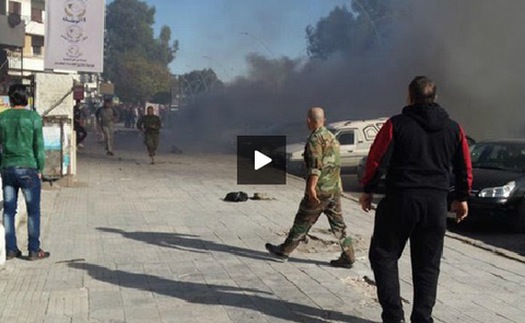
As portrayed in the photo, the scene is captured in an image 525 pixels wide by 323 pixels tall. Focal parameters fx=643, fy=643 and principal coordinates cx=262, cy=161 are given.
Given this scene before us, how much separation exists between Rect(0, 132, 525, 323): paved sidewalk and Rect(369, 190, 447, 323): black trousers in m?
0.57

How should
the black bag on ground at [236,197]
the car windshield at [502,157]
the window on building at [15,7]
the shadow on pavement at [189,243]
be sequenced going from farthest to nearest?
the window on building at [15,7]
the black bag on ground at [236,197]
the car windshield at [502,157]
the shadow on pavement at [189,243]

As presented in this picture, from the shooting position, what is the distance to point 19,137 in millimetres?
6188

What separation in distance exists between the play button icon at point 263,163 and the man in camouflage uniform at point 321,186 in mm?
7797

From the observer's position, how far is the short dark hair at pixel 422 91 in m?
4.25

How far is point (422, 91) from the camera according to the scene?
425cm

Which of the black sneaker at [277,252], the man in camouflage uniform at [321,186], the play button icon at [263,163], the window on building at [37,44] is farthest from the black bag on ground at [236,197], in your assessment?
the window on building at [37,44]

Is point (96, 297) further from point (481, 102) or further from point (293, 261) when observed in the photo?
point (481, 102)

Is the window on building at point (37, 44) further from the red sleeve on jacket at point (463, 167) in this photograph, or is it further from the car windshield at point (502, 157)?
the red sleeve on jacket at point (463, 167)

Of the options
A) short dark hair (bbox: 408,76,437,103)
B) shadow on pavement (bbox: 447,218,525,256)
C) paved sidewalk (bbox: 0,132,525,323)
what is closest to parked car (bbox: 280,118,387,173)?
paved sidewalk (bbox: 0,132,525,323)

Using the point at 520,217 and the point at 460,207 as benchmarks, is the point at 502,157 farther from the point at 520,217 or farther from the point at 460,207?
the point at 460,207

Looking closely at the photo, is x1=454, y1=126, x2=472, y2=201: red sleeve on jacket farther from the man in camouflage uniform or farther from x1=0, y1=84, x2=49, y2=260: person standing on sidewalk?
x1=0, y1=84, x2=49, y2=260: person standing on sidewalk

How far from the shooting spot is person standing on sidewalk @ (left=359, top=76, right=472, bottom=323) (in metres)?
4.22

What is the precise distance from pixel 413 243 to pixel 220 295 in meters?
1.79

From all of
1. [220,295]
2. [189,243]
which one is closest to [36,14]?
[189,243]
